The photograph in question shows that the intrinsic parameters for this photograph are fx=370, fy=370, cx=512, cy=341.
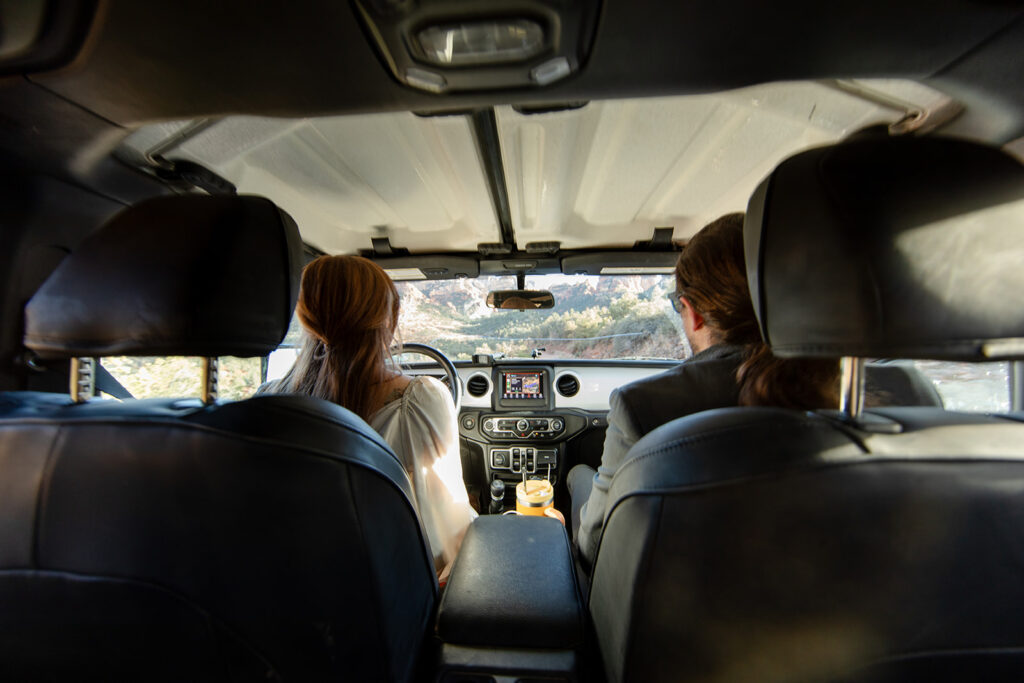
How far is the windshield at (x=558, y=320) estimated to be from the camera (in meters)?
3.40

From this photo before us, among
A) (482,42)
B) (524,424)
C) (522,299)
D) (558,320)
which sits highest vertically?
(482,42)

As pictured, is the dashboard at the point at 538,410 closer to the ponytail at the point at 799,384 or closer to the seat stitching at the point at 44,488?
the ponytail at the point at 799,384

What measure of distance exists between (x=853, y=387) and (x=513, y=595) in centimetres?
98

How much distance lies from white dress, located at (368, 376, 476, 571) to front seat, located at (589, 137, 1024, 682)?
2.90 ft

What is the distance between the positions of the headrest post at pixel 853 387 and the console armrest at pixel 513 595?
82cm

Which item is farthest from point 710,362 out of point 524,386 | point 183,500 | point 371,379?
point 524,386

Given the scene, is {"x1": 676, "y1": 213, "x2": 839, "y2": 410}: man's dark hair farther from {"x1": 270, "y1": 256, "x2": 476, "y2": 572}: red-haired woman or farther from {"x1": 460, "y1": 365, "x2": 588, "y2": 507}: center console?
{"x1": 460, "y1": 365, "x2": 588, "y2": 507}: center console

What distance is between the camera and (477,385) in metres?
3.44

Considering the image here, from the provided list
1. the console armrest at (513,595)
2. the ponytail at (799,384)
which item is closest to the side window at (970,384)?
the ponytail at (799,384)

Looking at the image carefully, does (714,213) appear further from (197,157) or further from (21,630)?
(21,630)

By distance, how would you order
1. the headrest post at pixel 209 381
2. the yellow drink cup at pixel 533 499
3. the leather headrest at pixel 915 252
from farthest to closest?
the yellow drink cup at pixel 533 499
the headrest post at pixel 209 381
the leather headrest at pixel 915 252

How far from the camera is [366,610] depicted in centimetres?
77

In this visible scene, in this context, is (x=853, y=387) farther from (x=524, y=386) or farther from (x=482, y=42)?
(x=524, y=386)

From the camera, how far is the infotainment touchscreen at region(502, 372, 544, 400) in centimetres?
335
